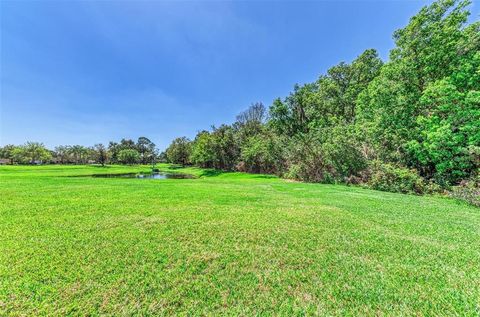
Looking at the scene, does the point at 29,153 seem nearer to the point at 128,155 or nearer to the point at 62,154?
the point at 62,154

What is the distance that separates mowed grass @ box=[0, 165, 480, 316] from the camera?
2.47m

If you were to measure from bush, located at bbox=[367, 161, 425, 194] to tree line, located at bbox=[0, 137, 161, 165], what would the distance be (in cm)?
6629

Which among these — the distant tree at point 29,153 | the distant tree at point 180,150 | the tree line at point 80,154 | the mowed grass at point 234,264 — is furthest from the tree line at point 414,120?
the distant tree at point 29,153

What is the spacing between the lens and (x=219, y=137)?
3891 centimetres

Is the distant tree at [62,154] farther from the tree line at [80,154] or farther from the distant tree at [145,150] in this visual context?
the distant tree at [145,150]

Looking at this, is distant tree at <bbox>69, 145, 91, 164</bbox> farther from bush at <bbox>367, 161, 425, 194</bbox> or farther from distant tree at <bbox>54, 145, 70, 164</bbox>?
bush at <bbox>367, 161, 425, 194</bbox>

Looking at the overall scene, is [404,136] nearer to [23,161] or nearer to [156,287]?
[156,287]

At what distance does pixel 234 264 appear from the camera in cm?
338

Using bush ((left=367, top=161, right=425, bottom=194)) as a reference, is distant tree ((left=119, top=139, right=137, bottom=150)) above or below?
above

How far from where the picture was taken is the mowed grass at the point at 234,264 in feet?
8.11

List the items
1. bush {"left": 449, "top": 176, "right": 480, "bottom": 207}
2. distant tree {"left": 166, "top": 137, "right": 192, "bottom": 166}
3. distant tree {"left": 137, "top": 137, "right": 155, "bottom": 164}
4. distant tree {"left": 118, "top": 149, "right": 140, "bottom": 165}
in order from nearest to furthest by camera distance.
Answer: bush {"left": 449, "top": 176, "right": 480, "bottom": 207}, distant tree {"left": 166, "top": 137, "right": 192, "bottom": 166}, distant tree {"left": 118, "top": 149, "right": 140, "bottom": 165}, distant tree {"left": 137, "top": 137, "right": 155, "bottom": 164}

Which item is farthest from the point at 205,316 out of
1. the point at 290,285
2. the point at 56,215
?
the point at 56,215

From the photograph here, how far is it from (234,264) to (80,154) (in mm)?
100060

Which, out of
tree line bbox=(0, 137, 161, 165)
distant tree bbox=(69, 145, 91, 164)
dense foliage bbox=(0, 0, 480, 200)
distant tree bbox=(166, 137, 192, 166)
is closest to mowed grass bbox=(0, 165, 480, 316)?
dense foliage bbox=(0, 0, 480, 200)
